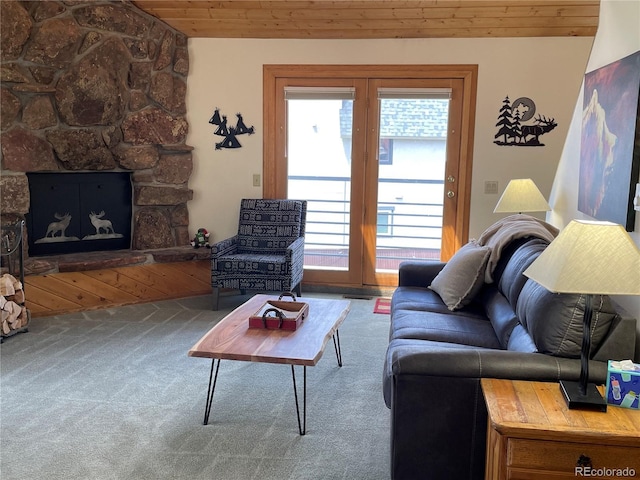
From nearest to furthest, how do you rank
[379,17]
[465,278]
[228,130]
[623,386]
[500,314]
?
[623,386] → [500,314] → [465,278] → [379,17] → [228,130]

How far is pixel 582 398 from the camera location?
1.86 metres

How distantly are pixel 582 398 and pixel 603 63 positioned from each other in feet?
6.27

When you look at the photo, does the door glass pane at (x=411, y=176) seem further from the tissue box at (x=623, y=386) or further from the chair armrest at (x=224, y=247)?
the tissue box at (x=623, y=386)

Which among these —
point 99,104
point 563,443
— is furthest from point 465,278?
point 99,104

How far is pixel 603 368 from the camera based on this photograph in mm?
2018

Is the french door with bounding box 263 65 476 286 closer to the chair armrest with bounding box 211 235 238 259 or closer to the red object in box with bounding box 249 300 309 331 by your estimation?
the chair armrest with bounding box 211 235 238 259

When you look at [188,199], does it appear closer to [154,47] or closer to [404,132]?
[154,47]

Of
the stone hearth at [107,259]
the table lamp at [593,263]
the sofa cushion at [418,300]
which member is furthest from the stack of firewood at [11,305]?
the table lamp at [593,263]

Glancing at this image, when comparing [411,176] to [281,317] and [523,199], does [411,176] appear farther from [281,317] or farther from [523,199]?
[281,317]

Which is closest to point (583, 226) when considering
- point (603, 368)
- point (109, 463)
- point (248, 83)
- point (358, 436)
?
point (603, 368)

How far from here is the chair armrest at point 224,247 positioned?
4.64m

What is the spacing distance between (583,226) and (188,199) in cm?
403

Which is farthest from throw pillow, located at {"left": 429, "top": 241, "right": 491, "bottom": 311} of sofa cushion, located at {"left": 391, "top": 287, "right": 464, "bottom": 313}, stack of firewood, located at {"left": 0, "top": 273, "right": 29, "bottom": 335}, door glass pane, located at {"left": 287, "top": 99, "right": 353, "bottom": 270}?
stack of firewood, located at {"left": 0, "top": 273, "right": 29, "bottom": 335}

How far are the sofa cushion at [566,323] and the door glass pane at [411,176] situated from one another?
9.71ft
